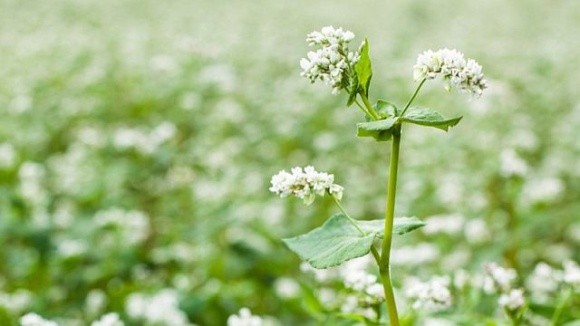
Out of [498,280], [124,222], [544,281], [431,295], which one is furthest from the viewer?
[124,222]

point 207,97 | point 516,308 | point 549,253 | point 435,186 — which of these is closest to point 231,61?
point 207,97

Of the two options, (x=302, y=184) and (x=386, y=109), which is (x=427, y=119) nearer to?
(x=386, y=109)

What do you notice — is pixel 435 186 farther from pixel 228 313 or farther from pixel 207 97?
pixel 207 97

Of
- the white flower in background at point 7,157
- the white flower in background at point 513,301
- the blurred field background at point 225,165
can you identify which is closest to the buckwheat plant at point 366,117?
the white flower in background at point 513,301

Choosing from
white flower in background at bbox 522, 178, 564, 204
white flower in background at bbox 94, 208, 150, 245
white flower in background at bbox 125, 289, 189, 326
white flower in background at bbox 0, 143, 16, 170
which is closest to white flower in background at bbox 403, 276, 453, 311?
white flower in background at bbox 125, 289, 189, 326

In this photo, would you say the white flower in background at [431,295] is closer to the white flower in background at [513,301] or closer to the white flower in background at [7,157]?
the white flower in background at [513,301]

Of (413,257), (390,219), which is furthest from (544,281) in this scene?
(390,219)

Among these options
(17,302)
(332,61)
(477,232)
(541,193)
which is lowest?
(332,61)
